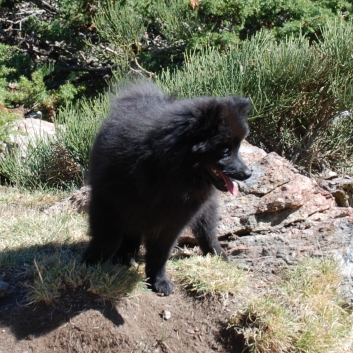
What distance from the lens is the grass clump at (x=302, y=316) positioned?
160 inches

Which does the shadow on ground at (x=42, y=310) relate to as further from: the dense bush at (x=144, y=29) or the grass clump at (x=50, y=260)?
the dense bush at (x=144, y=29)

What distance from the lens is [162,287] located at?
14.6 ft

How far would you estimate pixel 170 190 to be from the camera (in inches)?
151

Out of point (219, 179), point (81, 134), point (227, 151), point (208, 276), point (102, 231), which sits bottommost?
point (81, 134)

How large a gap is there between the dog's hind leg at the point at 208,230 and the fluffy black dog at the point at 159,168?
0.61ft

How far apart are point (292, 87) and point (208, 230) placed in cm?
329

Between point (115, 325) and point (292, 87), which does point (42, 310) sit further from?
point (292, 87)

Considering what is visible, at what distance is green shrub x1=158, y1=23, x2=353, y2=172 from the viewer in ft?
23.7

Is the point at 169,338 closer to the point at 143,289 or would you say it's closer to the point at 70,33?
the point at 143,289

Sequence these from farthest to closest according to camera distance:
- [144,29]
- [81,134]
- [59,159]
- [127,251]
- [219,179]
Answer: [144,29] < [59,159] < [81,134] < [127,251] < [219,179]

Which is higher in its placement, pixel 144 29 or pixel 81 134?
pixel 144 29

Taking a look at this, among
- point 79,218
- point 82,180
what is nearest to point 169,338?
point 79,218

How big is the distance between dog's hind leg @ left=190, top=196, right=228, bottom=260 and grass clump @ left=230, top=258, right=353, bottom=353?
26.2 inches

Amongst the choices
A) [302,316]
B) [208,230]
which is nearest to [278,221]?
[208,230]
